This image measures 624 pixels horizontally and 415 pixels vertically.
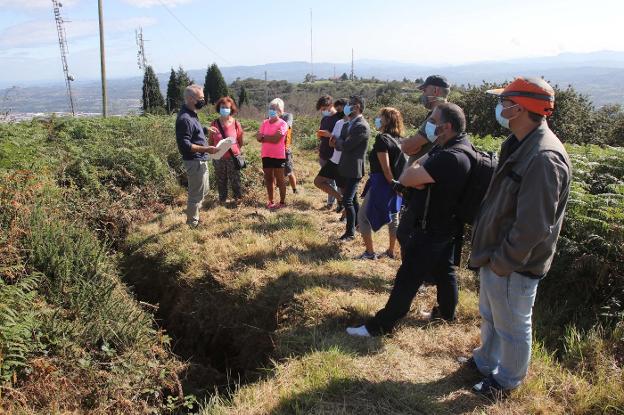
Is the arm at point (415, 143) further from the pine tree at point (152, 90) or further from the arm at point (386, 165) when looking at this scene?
the pine tree at point (152, 90)

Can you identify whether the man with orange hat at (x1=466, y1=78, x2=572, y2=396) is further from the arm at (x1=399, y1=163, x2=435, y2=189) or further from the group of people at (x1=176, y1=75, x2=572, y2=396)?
the arm at (x1=399, y1=163, x2=435, y2=189)

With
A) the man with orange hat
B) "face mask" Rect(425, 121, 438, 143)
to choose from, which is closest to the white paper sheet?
"face mask" Rect(425, 121, 438, 143)

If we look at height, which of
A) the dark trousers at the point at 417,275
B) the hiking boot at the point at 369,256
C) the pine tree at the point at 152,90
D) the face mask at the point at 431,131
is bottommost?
the hiking boot at the point at 369,256

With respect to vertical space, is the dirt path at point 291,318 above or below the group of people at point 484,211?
below

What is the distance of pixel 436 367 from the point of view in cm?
344

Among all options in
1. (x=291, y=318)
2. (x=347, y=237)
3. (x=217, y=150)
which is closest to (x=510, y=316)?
(x=291, y=318)

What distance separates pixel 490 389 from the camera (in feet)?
9.82

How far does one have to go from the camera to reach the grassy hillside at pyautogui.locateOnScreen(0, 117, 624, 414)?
10.3ft

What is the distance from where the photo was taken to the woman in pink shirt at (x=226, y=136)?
6.85m

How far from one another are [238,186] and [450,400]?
218 inches

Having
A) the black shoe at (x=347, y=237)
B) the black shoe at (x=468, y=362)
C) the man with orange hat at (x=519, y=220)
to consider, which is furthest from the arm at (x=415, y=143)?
the black shoe at (x=347, y=237)

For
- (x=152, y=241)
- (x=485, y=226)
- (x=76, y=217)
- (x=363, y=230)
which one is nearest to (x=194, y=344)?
(x=152, y=241)

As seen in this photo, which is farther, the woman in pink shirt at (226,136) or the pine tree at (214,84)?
the pine tree at (214,84)

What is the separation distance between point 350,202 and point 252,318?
2.10 m
